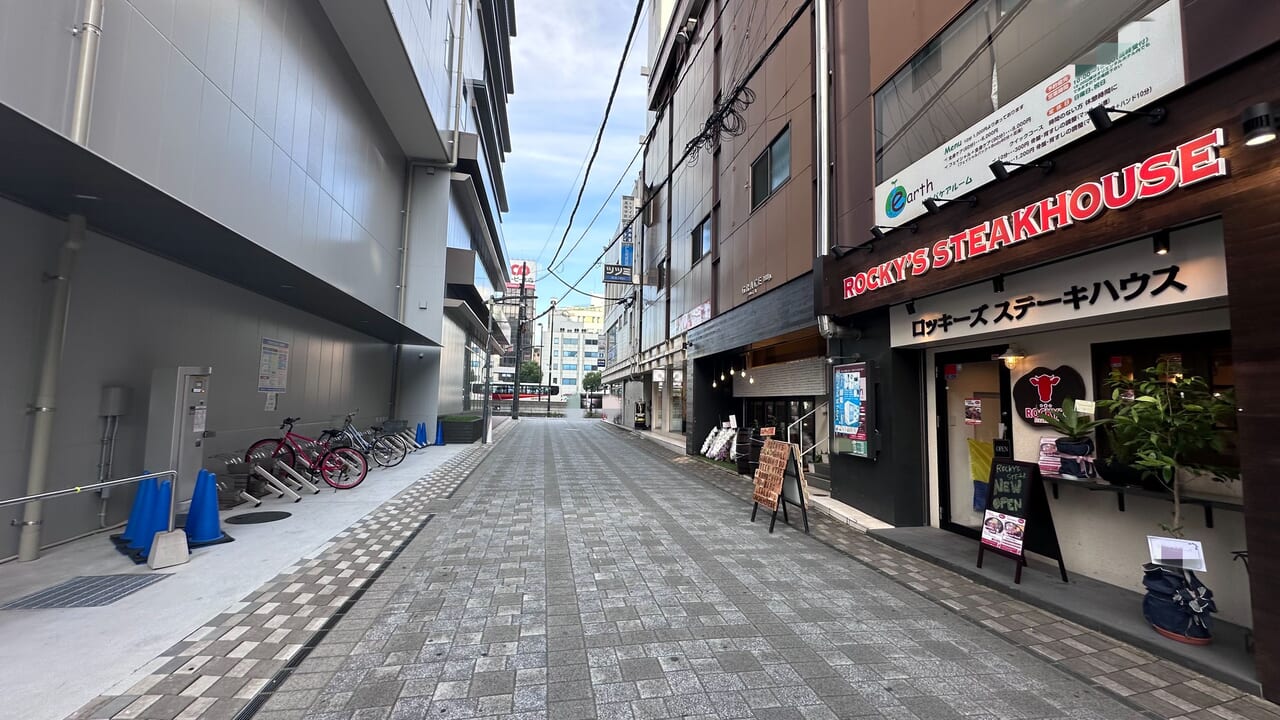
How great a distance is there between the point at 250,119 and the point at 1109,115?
9092 millimetres

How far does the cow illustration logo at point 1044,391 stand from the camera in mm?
5062

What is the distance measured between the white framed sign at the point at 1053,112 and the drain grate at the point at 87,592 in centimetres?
903

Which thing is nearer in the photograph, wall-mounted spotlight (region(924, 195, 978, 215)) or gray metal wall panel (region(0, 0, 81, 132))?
gray metal wall panel (region(0, 0, 81, 132))

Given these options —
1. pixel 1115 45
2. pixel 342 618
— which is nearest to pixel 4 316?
pixel 342 618

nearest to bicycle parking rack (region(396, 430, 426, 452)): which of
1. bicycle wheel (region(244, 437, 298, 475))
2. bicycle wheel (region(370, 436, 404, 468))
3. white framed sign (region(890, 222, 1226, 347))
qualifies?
bicycle wheel (region(370, 436, 404, 468))

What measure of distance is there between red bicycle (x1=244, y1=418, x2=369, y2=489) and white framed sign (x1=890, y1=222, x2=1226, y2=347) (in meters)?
9.73

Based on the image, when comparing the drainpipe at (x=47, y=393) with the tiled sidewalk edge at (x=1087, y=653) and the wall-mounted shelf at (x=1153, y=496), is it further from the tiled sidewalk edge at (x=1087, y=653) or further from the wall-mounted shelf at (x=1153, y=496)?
the wall-mounted shelf at (x=1153, y=496)

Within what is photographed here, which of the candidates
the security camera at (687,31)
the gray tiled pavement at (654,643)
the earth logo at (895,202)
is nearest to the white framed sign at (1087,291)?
the earth logo at (895,202)

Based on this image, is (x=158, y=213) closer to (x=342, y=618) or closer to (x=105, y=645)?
(x=105, y=645)

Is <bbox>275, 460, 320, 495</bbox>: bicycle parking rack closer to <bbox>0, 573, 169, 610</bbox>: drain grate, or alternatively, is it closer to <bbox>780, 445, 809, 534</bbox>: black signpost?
<bbox>0, 573, 169, 610</bbox>: drain grate

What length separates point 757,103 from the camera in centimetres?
1171

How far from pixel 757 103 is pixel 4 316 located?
41.6 feet

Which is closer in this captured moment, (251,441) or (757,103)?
(251,441)

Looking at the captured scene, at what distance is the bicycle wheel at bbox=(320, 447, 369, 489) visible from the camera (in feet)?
29.2
